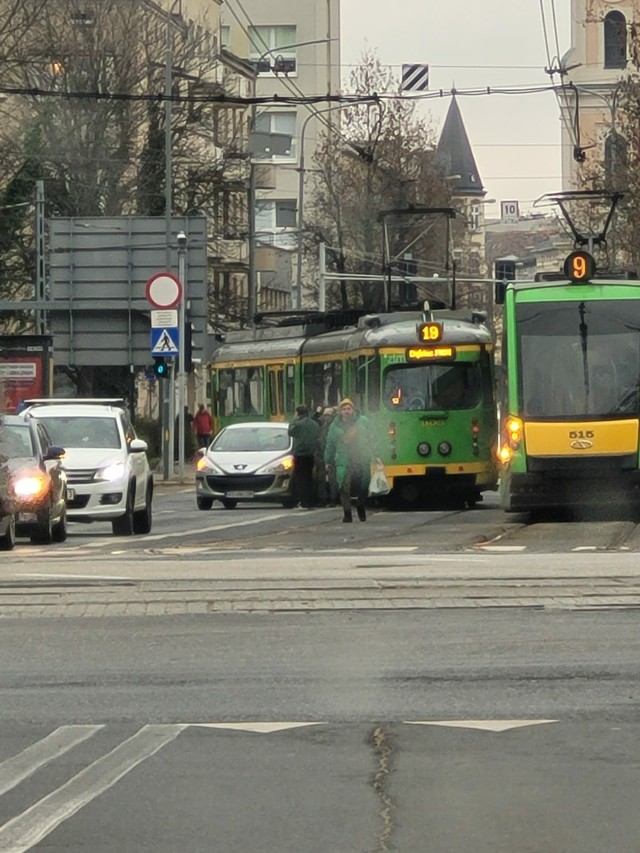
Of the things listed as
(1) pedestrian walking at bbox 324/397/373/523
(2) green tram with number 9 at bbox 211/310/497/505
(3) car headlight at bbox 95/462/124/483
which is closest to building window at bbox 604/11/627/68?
(2) green tram with number 9 at bbox 211/310/497/505

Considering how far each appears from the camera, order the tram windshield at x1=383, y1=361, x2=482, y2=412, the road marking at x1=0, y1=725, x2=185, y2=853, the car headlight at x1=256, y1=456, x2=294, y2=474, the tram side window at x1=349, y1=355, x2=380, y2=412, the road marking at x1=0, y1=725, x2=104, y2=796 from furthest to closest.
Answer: the car headlight at x1=256, y1=456, x2=294, y2=474 < the tram side window at x1=349, y1=355, x2=380, y2=412 < the tram windshield at x1=383, y1=361, x2=482, y2=412 < the road marking at x1=0, y1=725, x2=104, y2=796 < the road marking at x1=0, y1=725, x2=185, y2=853

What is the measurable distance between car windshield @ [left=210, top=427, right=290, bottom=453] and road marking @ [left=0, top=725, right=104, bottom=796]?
27.6 m

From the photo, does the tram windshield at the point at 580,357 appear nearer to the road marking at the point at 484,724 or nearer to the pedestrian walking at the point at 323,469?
the pedestrian walking at the point at 323,469

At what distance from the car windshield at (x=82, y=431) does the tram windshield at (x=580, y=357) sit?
5100 millimetres

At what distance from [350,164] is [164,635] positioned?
66.5m

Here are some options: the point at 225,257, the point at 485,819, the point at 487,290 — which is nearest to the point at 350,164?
the point at 225,257

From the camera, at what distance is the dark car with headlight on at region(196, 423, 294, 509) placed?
3566 cm

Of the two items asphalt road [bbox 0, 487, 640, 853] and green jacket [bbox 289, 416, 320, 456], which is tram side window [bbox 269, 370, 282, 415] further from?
asphalt road [bbox 0, 487, 640, 853]

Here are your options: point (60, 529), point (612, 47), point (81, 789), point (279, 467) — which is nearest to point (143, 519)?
point (60, 529)

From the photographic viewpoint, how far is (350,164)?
78.1 meters

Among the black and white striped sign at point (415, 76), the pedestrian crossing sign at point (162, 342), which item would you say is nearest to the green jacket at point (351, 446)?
the pedestrian crossing sign at point (162, 342)

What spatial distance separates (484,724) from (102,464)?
1845 centimetres

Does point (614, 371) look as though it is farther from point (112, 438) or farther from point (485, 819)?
point (485, 819)

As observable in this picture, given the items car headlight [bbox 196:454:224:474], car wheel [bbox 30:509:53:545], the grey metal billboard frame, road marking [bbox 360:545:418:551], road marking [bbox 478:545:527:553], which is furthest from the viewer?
the grey metal billboard frame
